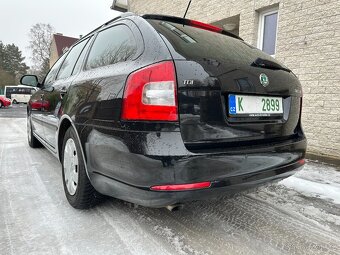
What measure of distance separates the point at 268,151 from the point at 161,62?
36.3 inches

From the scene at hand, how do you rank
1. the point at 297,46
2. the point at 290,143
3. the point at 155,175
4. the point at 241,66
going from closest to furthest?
1. the point at 155,175
2. the point at 241,66
3. the point at 290,143
4. the point at 297,46

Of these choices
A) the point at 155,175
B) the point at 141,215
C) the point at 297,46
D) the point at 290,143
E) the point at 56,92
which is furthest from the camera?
the point at 297,46

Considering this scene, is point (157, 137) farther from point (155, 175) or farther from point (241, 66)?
point (241, 66)

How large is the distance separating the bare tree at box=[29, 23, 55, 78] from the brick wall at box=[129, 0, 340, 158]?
50.8m

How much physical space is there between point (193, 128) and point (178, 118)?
0.35ft

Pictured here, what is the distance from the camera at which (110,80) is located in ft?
6.27

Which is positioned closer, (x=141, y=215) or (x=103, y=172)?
(x=103, y=172)

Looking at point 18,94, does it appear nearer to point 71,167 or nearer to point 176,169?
point 71,167

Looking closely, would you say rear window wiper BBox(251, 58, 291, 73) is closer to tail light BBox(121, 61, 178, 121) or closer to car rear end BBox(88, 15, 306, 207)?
car rear end BBox(88, 15, 306, 207)

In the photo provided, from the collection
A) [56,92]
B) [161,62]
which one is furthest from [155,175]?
[56,92]

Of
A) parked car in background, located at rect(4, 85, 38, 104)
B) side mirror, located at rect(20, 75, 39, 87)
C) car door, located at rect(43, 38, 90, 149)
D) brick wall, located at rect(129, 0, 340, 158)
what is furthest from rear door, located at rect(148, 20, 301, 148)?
parked car in background, located at rect(4, 85, 38, 104)

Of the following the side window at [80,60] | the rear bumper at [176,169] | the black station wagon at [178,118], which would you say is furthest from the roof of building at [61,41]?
the rear bumper at [176,169]

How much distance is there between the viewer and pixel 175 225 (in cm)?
213

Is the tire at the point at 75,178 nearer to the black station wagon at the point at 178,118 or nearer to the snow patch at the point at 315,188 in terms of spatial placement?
the black station wagon at the point at 178,118
